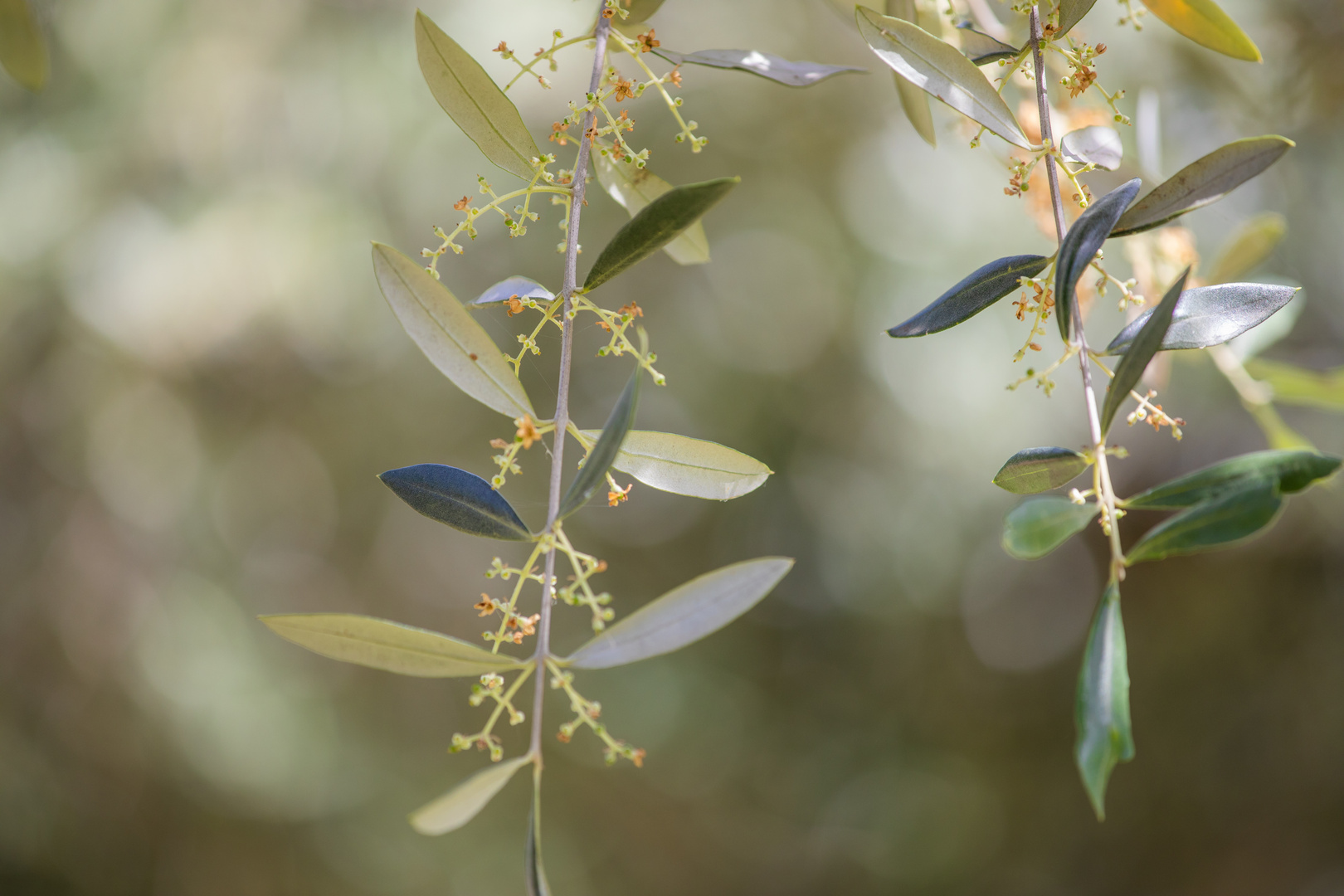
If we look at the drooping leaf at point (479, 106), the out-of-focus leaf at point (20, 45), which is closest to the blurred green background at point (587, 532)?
the out-of-focus leaf at point (20, 45)

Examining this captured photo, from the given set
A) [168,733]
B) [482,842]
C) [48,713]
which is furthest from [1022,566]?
[48,713]

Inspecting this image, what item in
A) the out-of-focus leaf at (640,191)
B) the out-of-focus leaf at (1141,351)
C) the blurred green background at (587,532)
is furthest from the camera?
the blurred green background at (587,532)

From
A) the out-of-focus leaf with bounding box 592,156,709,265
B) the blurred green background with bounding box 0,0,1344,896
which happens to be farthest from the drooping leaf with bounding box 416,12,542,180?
the blurred green background with bounding box 0,0,1344,896

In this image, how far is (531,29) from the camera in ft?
4.33

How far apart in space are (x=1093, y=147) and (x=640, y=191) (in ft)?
0.57

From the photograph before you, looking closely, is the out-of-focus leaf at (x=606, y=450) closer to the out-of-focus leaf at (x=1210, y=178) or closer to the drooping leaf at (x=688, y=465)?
the drooping leaf at (x=688, y=465)

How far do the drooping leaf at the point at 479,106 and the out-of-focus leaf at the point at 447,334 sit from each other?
0.06 metres

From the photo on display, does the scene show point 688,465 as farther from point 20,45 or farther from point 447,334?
point 20,45

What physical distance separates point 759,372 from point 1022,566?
0.67 metres


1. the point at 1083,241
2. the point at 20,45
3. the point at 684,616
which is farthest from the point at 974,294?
the point at 20,45

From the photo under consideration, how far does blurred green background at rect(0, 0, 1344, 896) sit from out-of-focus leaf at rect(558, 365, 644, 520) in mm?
1257

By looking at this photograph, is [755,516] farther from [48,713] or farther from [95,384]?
[48,713]

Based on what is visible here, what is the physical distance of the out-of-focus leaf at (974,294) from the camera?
0.86 ft

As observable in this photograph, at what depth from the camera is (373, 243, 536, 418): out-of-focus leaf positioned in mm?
252
